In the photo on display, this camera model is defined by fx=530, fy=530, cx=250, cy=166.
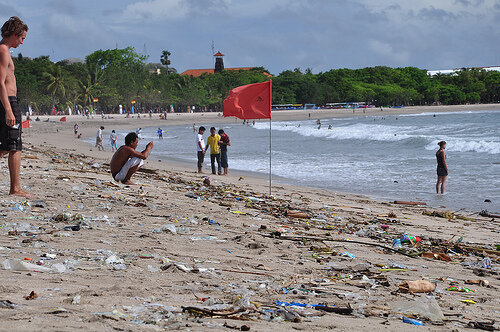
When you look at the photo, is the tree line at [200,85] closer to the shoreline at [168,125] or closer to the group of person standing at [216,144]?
the shoreline at [168,125]

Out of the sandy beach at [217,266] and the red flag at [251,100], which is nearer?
the sandy beach at [217,266]

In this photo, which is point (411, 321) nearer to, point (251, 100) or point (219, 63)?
point (251, 100)

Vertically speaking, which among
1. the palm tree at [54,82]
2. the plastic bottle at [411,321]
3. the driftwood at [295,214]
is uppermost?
the palm tree at [54,82]

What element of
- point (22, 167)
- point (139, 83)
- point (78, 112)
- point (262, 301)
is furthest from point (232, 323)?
point (139, 83)

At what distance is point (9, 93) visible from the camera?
5812mm

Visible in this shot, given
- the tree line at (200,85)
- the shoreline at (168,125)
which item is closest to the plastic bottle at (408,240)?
the shoreline at (168,125)

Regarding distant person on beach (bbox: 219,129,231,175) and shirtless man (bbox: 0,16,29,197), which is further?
distant person on beach (bbox: 219,129,231,175)

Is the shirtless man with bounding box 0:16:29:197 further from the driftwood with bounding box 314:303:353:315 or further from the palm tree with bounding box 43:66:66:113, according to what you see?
the palm tree with bounding box 43:66:66:113

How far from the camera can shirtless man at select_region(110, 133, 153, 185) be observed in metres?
8.20

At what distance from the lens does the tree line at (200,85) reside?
8519 centimetres

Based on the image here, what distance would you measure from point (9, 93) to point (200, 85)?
380ft

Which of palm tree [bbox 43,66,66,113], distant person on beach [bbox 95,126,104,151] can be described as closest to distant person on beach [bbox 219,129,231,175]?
distant person on beach [bbox 95,126,104,151]

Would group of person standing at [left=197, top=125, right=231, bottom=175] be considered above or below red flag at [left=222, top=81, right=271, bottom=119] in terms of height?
below

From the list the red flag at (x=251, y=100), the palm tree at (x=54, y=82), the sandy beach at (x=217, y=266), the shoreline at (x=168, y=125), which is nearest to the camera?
the sandy beach at (x=217, y=266)
